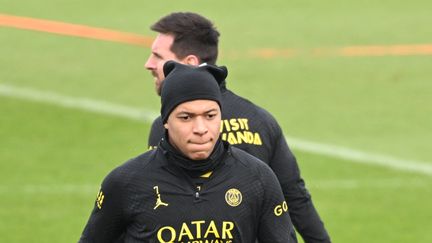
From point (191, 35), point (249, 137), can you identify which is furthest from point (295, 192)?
point (191, 35)

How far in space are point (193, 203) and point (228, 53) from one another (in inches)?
544

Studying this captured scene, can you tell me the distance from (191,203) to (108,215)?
40 cm

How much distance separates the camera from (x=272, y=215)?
6.41m

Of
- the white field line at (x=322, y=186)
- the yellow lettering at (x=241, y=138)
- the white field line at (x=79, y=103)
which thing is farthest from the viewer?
the white field line at (x=79, y=103)

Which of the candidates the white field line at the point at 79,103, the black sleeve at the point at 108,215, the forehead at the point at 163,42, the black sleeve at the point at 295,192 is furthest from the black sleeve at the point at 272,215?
the white field line at the point at 79,103

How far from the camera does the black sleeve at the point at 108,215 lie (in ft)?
20.9

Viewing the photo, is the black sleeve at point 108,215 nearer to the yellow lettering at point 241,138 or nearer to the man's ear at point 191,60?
the yellow lettering at point 241,138

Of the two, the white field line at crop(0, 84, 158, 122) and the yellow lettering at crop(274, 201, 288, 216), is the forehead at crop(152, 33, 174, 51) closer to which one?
the yellow lettering at crop(274, 201, 288, 216)

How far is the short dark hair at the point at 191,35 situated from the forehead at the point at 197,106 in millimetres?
1572

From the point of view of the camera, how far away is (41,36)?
69.2 ft

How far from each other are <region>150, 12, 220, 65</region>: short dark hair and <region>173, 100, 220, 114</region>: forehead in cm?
157

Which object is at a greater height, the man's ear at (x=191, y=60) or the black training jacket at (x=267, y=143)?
the man's ear at (x=191, y=60)

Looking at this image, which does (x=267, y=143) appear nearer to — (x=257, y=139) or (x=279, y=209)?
(x=257, y=139)

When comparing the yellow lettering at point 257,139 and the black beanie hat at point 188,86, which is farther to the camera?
the yellow lettering at point 257,139
